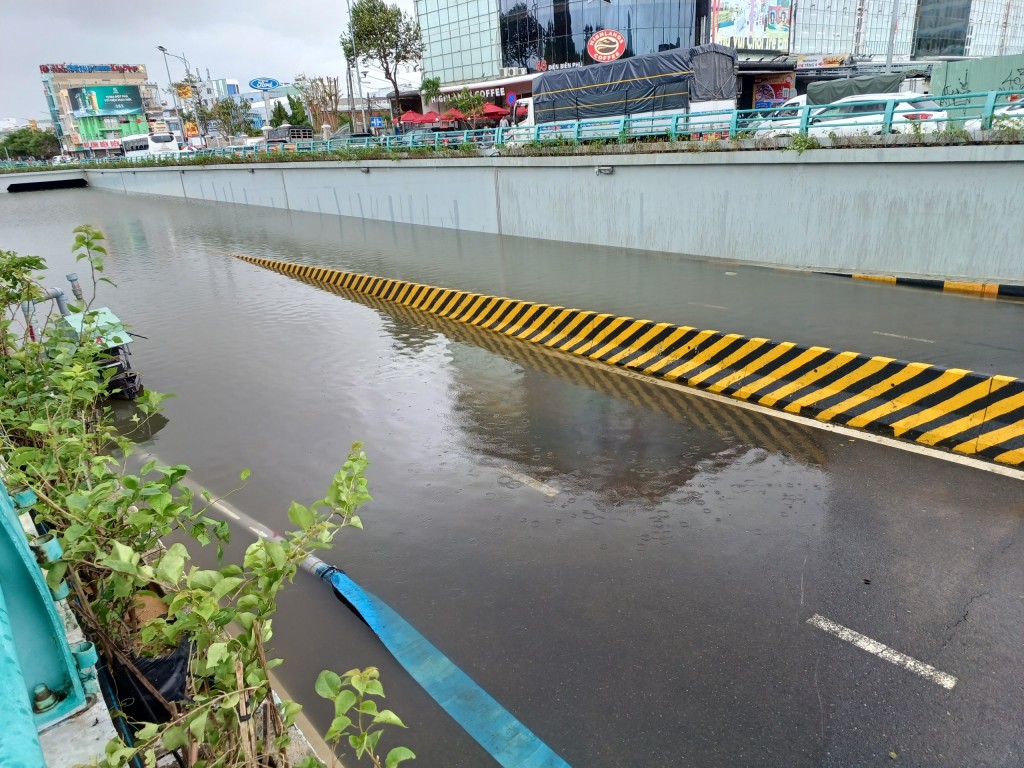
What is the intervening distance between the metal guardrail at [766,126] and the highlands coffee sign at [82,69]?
465 ft

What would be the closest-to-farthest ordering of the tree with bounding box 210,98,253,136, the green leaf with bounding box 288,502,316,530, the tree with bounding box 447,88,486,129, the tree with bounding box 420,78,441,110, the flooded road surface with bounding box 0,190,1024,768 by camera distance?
the green leaf with bounding box 288,502,316,530
the flooded road surface with bounding box 0,190,1024,768
the tree with bounding box 447,88,486,129
the tree with bounding box 420,78,441,110
the tree with bounding box 210,98,253,136

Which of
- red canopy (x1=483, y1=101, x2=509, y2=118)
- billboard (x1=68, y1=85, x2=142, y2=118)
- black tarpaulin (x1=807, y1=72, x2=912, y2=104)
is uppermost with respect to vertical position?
billboard (x1=68, y1=85, x2=142, y2=118)

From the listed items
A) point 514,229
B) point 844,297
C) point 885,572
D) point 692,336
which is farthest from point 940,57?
point 885,572

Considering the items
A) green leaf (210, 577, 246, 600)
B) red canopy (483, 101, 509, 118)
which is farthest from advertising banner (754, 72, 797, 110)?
green leaf (210, 577, 246, 600)

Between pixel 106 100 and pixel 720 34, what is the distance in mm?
105891

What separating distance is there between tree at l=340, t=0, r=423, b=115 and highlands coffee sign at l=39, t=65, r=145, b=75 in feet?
404

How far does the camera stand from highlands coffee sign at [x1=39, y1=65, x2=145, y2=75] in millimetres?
130250

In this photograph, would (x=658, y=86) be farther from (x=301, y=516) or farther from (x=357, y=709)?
(x=357, y=709)

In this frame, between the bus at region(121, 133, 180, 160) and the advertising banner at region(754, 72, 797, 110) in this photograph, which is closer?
the advertising banner at region(754, 72, 797, 110)

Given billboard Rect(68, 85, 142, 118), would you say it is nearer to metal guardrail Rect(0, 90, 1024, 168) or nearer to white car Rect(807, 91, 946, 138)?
metal guardrail Rect(0, 90, 1024, 168)

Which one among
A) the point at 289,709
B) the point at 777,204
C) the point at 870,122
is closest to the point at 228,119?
the point at 777,204

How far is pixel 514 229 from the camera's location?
74.5 ft

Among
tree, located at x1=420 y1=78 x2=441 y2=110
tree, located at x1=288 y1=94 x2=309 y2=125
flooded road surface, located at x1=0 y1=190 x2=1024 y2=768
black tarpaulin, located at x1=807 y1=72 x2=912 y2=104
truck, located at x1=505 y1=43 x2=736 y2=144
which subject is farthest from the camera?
tree, located at x1=288 y1=94 x2=309 y2=125

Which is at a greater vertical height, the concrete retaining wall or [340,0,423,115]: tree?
[340,0,423,115]: tree
